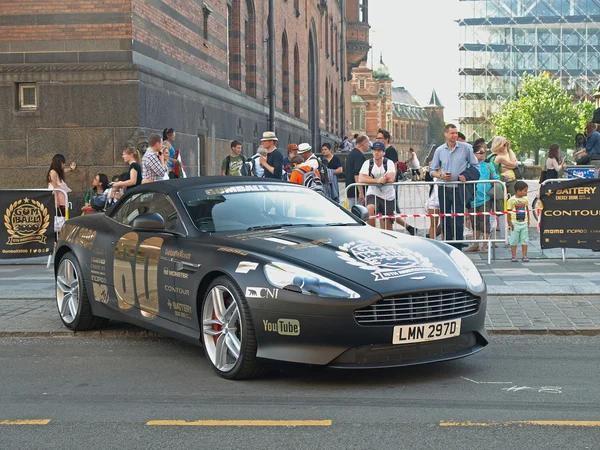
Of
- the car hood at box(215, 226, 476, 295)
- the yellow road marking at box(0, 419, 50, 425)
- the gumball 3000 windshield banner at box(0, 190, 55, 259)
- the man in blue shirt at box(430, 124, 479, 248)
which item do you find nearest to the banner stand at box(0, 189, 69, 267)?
the gumball 3000 windshield banner at box(0, 190, 55, 259)

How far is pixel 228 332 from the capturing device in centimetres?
652

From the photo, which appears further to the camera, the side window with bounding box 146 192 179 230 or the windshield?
the side window with bounding box 146 192 179 230

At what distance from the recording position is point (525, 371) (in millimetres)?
6652

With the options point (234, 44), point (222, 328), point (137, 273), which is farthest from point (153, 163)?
point (234, 44)

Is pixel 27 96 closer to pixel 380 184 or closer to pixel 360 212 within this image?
pixel 380 184

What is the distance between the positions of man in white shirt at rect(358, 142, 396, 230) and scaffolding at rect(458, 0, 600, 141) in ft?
310

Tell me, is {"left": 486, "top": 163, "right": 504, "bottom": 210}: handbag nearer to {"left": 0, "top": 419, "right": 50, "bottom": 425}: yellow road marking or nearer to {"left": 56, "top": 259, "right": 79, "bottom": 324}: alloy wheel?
{"left": 56, "top": 259, "right": 79, "bottom": 324}: alloy wheel

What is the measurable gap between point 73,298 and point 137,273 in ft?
4.19

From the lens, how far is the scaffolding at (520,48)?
345 ft

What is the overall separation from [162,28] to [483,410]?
15935 mm

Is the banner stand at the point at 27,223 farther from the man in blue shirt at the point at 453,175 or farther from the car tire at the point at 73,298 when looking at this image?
the man in blue shirt at the point at 453,175

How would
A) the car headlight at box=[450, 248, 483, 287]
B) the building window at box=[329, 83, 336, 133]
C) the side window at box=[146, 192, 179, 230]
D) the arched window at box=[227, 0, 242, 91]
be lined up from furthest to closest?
1. the building window at box=[329, 83, 336, 133]
2. the arched window at box=[227, 0, 242, 91]
3. the side window at box=[146, 192, 179, 230]
4. the car headlight at box=[450, 248, 483, 287]

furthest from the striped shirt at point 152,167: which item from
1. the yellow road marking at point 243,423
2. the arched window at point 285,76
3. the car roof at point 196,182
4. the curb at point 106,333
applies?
the arched window at point 285,76

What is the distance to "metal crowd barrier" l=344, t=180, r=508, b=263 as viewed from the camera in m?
14.1
